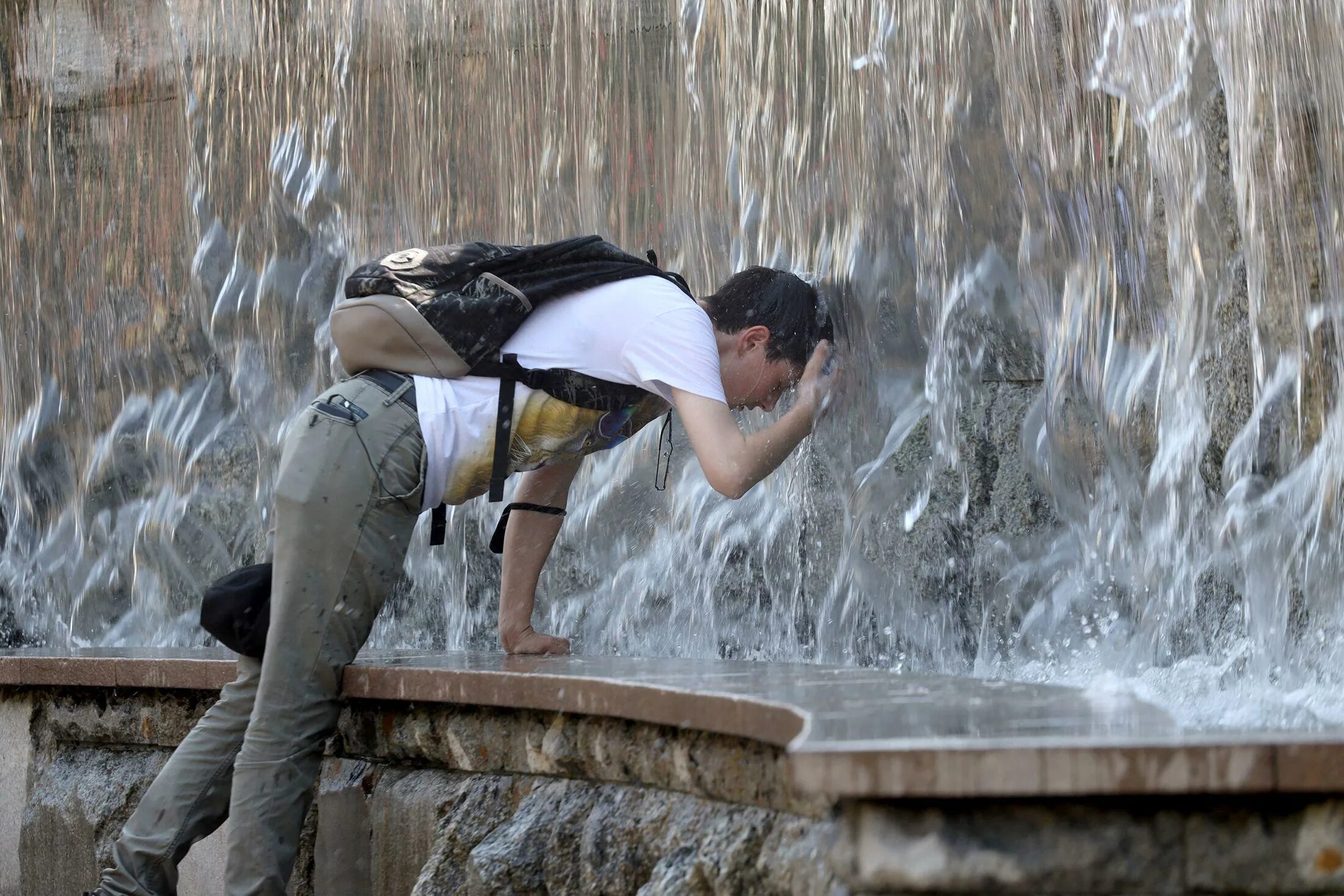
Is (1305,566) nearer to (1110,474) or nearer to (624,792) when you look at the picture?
(1110,474)

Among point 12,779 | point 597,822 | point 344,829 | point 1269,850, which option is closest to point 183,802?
point 344,829

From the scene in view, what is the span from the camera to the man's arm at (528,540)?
396 cm

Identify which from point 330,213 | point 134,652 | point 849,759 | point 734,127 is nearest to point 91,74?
point 330,213

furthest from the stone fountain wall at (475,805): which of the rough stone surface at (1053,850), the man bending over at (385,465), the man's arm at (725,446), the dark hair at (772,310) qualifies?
the dark hair at (772,310)

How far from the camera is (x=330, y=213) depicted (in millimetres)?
7762

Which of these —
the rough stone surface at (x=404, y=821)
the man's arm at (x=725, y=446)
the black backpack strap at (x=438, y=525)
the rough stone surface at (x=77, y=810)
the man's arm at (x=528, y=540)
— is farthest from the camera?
the rough stone surface at (x=77, y=810)

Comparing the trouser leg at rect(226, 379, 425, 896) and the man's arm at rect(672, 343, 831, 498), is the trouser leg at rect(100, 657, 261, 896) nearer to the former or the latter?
the trouser leg at rect(226, 379, 425, 896)

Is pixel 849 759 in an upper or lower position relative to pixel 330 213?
lower

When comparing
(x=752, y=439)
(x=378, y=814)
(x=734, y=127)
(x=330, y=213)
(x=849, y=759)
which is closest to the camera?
(x=849, y=759)

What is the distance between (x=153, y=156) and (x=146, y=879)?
5684 millimetres

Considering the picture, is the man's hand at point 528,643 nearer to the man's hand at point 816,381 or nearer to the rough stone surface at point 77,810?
the man's hand at point 816,381

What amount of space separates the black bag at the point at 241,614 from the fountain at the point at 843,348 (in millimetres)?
262

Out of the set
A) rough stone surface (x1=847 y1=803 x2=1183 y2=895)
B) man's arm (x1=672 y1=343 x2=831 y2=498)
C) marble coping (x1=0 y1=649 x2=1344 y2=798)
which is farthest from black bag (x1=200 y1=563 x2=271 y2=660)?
rough stone surface (x1=847 y1=803 x2=1183 y2=895)

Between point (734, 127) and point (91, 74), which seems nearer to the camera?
point (734, 127)
